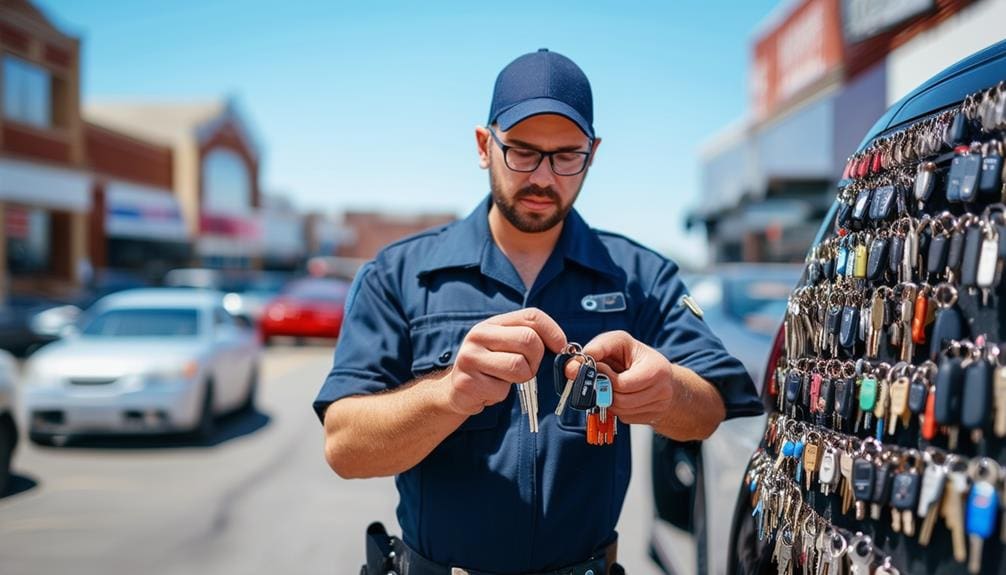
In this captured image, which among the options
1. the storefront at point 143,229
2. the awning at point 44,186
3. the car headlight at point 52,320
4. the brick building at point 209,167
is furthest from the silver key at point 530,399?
the brick building at point 209,167

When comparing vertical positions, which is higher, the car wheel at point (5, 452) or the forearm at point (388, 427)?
the forearm at point (388, 427)

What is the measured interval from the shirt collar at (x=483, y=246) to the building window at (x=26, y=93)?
2570 centimetres

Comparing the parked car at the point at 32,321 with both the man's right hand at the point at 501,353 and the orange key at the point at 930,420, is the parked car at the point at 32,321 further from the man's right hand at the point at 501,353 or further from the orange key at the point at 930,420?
the orange key at the point at 930,420

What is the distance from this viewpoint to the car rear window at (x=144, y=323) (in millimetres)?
8586

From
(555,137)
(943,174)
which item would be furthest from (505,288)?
(943,174)

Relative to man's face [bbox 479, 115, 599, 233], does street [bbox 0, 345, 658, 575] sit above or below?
below

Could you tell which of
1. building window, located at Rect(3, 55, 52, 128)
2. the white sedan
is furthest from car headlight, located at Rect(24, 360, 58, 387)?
building window, located at Rect(3, 55, 52, 128)

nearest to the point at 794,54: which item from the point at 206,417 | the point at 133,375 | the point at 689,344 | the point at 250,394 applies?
the point at 250,394

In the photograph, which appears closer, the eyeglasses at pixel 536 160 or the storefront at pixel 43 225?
the eyeglasses at pixel 536 160

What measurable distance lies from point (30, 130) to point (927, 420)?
27.9 m

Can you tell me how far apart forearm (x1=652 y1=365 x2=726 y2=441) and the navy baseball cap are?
2.06 ft

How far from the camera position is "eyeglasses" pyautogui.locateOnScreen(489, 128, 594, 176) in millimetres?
2041

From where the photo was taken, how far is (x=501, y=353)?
1644 millimetres

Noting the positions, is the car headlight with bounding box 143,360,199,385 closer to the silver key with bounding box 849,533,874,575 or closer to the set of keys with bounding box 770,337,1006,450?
the set of keys with bounding box 770,337,1006,450
